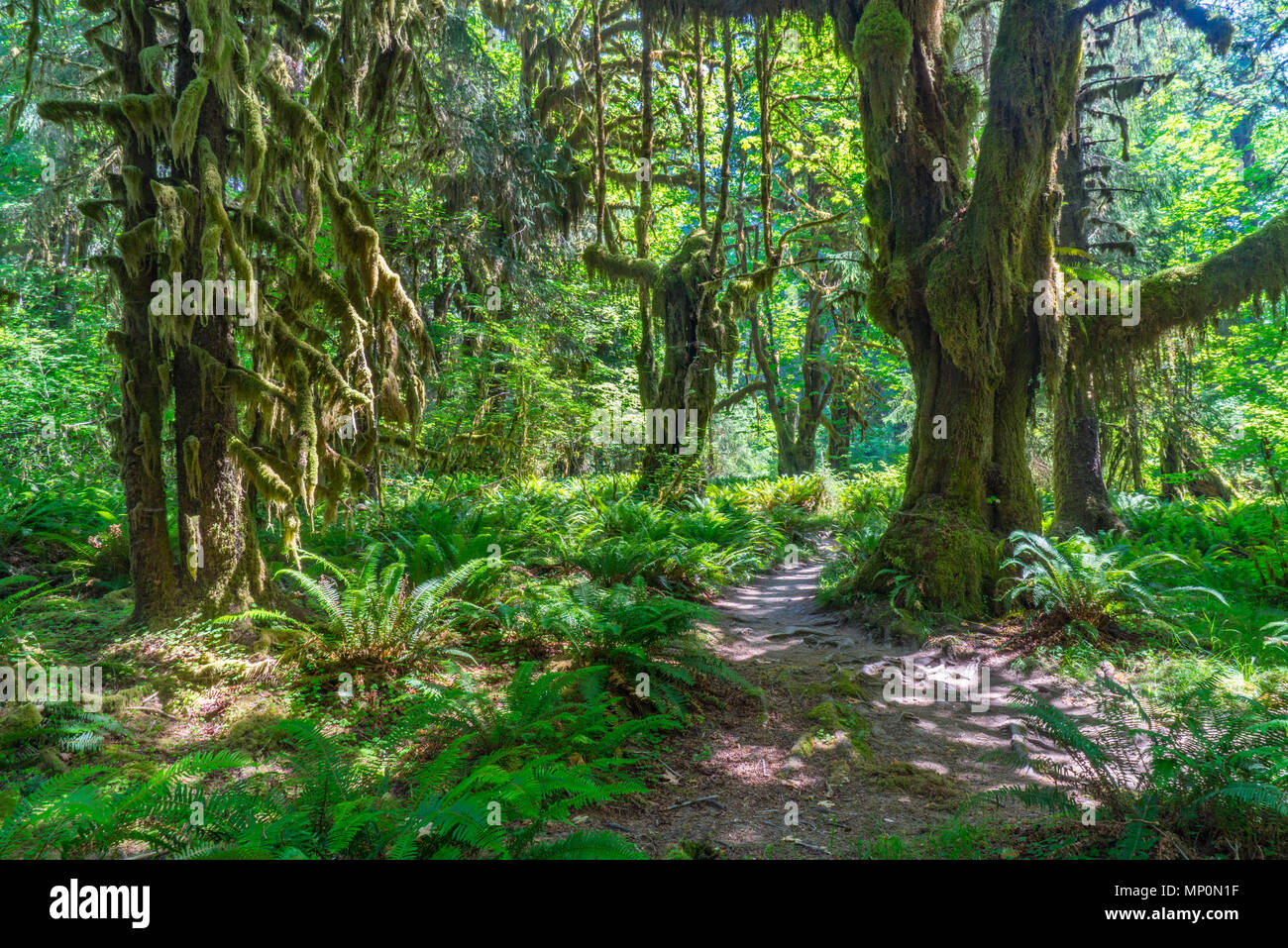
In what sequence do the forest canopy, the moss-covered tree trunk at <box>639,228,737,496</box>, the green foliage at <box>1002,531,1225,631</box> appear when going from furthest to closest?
1. the moss-covered tree trunk at <box>639,228,737,496</box>
2. the green foliage at <box>1002,531,1225,631</box>
3. the forest canopy

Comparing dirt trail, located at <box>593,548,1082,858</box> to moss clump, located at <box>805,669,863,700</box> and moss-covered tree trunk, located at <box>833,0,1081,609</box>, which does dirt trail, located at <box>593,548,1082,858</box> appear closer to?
moss clump, located at <box>805,669,863,700</box>

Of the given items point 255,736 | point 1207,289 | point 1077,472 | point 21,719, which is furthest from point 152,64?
point 1077,472

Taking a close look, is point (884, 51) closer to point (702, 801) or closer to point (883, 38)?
point (883, 38)

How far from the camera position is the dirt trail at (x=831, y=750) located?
3.00 metres

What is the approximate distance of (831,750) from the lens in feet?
12.8

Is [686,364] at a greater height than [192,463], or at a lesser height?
greater

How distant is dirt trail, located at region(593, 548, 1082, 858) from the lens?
3004 mm

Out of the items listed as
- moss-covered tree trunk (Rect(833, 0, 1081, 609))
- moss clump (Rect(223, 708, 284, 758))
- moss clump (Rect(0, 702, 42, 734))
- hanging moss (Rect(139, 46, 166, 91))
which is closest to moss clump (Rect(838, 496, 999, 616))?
moss-covered tree trunk (Rect(833, 0, 1081, 609))

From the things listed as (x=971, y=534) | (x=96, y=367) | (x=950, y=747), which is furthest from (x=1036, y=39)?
(x=96, y=367)

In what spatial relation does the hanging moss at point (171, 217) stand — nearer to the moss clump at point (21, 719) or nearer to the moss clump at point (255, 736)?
the moss clump at point (21, 719)

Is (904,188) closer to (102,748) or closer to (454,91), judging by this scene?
(102,748)

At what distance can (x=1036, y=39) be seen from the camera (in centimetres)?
626

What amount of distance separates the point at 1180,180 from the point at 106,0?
16.2 metres

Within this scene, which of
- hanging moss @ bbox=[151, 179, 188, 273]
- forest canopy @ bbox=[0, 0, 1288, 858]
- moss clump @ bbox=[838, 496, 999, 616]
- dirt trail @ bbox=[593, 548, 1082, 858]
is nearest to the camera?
dirt trail @ bbox=[593, 548, 1082, 858]
